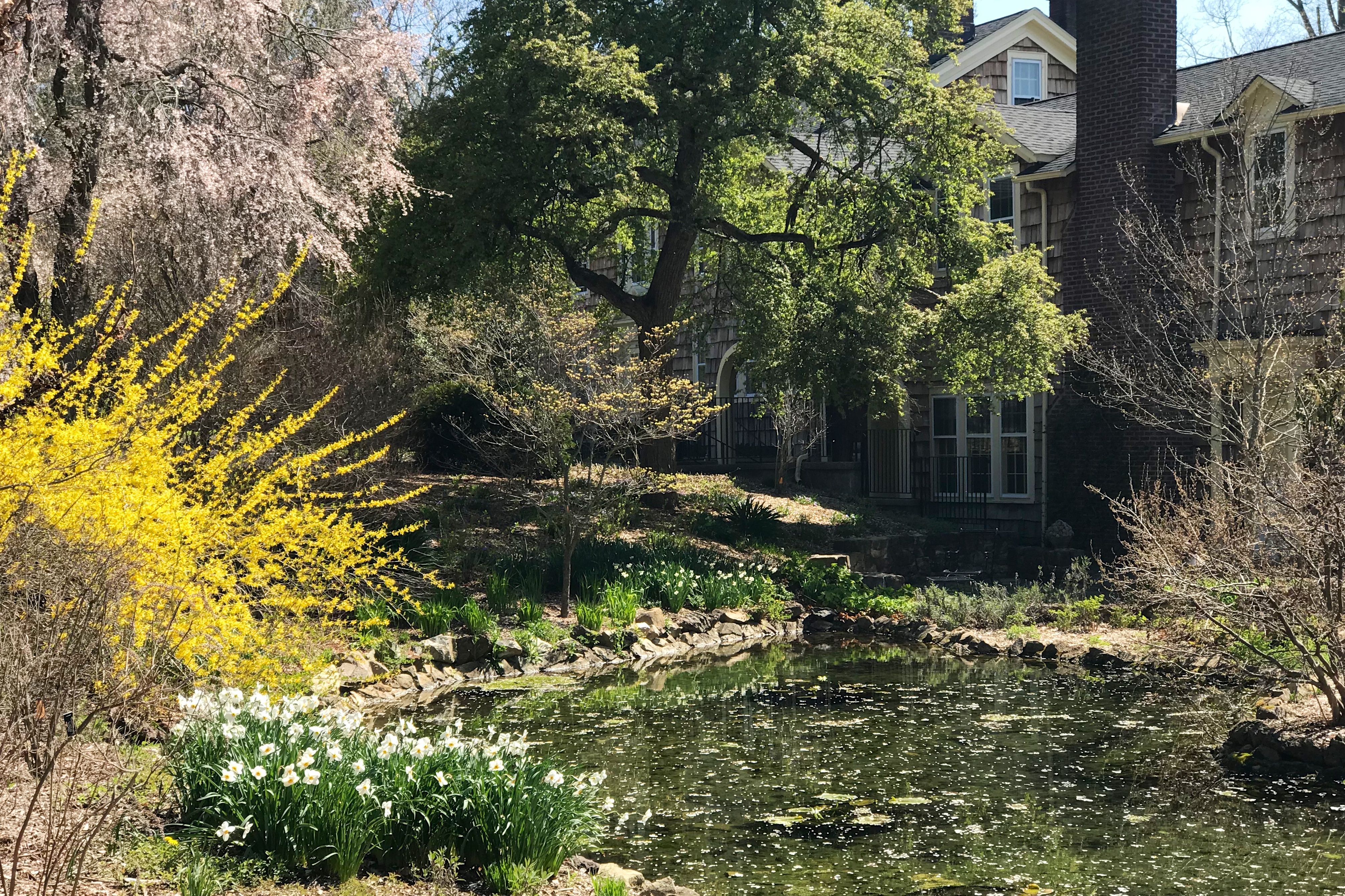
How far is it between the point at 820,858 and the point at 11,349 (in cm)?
559

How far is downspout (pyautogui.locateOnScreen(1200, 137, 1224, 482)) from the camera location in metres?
15.2

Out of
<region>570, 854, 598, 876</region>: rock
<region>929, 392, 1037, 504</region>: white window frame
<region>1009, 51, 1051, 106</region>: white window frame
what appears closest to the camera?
<region>570, 854, 598, 876</region>: rock

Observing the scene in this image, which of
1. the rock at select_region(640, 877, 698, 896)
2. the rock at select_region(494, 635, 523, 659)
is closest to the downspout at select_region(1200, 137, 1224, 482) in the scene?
the rock at select_region(494, 635, 523, 659)

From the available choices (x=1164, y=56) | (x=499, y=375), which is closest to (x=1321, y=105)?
(x=1164, y=56)

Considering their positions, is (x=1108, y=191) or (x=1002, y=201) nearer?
(x=1108, y=191)

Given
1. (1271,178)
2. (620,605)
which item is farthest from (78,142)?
(1271,178)

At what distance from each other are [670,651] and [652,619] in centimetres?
48

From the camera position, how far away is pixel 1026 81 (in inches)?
1082

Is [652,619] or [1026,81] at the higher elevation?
[1026,81]

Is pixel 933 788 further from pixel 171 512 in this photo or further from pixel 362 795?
pixel 171 512

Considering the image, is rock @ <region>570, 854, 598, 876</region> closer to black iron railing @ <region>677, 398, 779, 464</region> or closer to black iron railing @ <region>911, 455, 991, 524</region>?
black iron railing @ <region>911, 455, 991, 524</region>

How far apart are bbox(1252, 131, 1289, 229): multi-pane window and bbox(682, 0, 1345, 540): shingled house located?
0.19 feet

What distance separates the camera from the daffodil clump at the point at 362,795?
5.94m

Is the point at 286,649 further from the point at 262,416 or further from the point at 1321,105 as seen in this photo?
the point at 1321,105
